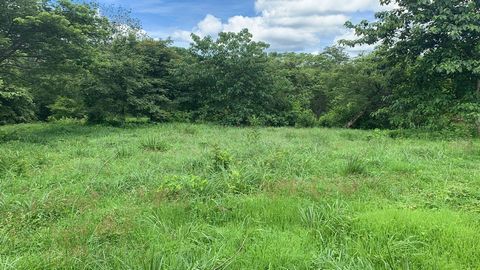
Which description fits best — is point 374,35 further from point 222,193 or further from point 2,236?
point 2,236

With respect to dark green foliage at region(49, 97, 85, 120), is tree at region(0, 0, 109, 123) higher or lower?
higher

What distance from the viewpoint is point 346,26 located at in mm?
12047

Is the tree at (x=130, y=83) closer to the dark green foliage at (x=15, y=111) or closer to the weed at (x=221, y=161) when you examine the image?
the dark green foliage at (x=15, y=111)

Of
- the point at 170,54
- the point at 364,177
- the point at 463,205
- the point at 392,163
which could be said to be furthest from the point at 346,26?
the point at 170,54

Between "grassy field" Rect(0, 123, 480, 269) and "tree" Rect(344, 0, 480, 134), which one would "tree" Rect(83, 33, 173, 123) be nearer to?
"tree" Rect(344, 0, 480, 134)

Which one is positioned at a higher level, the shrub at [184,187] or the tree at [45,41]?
the tree at [45,41]

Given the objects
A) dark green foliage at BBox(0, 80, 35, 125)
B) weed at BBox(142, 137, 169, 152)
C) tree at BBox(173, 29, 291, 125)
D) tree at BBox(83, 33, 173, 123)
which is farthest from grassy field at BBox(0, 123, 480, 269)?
dark green foliage at BBox(0, 80, 35, 125)

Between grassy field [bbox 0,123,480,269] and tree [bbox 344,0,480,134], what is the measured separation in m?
5.40

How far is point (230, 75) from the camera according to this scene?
724 inches

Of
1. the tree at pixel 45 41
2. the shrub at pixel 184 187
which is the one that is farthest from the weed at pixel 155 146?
the tree at pixel 45 41

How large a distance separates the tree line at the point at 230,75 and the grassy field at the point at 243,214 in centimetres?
605

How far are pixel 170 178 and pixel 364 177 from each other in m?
2.87

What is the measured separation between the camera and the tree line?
1089 centimetres

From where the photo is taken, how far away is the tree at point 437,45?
10117 millimetres
